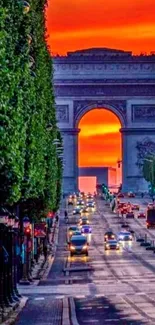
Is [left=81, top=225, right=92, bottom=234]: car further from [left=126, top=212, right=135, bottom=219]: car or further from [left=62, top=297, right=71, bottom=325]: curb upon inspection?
[left=62, top=297, right=71, bottom=325]: curb

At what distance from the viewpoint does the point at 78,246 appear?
121625 millimetres

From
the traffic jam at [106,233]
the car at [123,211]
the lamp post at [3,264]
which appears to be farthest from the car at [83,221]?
the lamp post at [3,264]

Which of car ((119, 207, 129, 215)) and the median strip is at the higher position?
car ((119, 207, 129, 215))

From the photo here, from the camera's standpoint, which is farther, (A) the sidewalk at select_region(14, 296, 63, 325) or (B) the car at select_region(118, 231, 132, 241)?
(B) the car at select_region(118, 231, 132, 241)

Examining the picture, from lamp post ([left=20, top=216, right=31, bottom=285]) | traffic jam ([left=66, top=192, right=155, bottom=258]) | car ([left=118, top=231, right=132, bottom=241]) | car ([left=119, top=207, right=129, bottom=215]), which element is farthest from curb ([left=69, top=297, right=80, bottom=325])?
car ([left=119, top=207, right=129, bottom=215])

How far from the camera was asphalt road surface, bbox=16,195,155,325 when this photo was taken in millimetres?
53656

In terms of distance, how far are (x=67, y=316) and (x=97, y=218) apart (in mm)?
141538

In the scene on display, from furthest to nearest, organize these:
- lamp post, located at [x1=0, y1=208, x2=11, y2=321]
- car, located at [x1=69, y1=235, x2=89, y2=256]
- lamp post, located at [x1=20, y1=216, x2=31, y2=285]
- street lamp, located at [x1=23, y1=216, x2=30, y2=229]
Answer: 1. car, located at [x1=69, y1=235, x2=89, y2=256]
2. street lamp, located at [x1=23, y1=216, x2=30, y2=229]
3. lamp post, located at [x1=20, y1=216, x2=31, y2=285]
4. lamp post, located at [x1=0, y1=208, x2=11, y2=321]

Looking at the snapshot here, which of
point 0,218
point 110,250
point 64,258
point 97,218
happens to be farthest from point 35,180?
point 97,218

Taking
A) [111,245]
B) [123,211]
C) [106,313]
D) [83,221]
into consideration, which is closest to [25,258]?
[106,313]

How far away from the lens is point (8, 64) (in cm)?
4234

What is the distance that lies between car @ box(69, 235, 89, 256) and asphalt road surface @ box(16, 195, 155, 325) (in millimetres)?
728

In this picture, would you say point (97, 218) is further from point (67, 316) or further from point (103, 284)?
point (67, 316)

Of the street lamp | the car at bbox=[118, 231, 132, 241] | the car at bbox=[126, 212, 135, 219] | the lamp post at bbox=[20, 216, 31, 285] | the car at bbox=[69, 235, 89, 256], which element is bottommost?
the lamp post at bbox=[20, 216, 31, 285]
